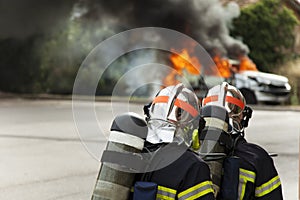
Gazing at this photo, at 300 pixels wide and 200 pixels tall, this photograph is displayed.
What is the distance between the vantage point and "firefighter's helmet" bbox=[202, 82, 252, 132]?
271 cm

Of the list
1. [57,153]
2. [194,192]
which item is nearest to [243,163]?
[194,192]

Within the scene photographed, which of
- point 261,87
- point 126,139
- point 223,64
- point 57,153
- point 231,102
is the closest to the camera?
point 126,139

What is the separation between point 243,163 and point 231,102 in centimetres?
33

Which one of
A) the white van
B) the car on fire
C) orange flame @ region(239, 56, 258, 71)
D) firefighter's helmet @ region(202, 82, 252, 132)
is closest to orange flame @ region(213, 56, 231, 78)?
the car on fire

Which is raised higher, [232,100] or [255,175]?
[232,100]

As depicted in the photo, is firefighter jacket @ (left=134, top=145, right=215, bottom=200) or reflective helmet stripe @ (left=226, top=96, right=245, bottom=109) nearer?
firefighter jacket @ (left=134, top=145, right=215, bottom=200)

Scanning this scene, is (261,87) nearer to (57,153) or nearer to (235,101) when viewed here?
(57,153)

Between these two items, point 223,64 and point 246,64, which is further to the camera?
point 246,64

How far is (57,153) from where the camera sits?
770 centimetres

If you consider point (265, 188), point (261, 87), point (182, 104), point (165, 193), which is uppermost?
point (261, 87)

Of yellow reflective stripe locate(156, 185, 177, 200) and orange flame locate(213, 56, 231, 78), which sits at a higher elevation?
orange flame locate(213, 56, 231, 78)

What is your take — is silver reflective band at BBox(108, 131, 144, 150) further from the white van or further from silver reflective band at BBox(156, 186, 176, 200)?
the white van

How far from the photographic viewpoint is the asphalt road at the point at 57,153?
5594 mm

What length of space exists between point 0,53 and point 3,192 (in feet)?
48.7
